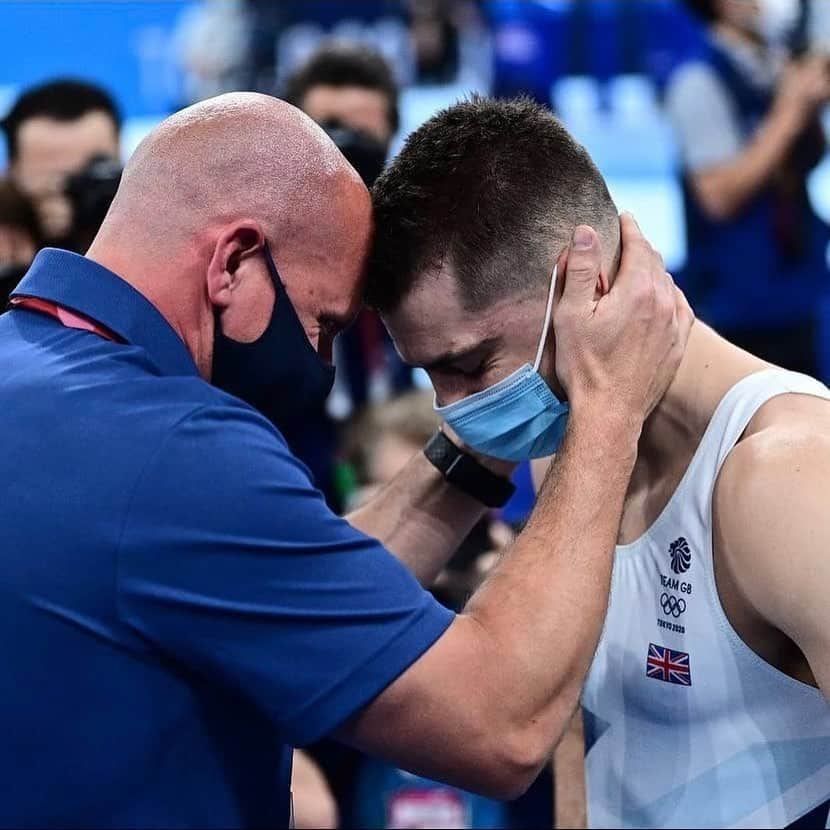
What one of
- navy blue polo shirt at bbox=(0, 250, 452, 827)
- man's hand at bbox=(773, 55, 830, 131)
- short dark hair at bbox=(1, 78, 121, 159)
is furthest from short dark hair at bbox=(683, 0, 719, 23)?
navy blue polo shirt at bbox=(0, 250, 452, 827)

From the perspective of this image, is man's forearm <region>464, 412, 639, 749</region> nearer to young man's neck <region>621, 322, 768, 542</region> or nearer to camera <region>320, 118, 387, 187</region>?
young man's neck <region>621, 322, 768, 542</region>

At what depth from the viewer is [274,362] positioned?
1831 millimetres

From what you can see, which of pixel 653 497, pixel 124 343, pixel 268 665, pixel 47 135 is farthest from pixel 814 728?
pixel 47 135

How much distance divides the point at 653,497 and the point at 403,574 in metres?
0.63

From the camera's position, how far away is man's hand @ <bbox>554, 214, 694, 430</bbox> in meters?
1.85

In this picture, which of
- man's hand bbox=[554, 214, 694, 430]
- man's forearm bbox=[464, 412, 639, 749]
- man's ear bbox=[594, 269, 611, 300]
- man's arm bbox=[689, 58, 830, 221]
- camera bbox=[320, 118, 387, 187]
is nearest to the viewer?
man's forearm bbox=[464, 412, 639, 749]

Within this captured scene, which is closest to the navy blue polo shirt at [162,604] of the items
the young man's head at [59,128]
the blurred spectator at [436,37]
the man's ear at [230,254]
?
the man's ear at [230,254]

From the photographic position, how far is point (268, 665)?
1.52 m

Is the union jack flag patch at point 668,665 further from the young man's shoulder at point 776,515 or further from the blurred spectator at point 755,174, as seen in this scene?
the blurred spectator at point 755,174

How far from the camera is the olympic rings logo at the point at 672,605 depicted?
1.98 m

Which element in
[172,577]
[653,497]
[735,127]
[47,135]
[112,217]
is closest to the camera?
[172,577]

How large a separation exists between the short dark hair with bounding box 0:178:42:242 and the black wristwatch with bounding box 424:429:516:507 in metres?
1.69

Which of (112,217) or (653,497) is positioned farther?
(653,497)

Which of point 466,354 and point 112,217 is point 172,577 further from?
point 466,354
